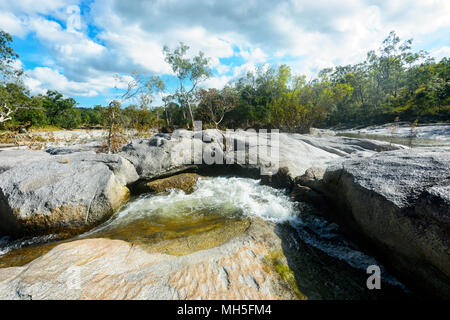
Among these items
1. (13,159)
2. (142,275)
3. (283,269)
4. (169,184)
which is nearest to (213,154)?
(169,184)

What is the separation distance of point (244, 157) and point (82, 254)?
682 cm

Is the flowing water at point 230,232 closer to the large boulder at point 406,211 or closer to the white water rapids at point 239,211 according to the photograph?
the white water rapids at point 239,211

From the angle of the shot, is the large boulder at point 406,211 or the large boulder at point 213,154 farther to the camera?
the large boulder at point 213,154

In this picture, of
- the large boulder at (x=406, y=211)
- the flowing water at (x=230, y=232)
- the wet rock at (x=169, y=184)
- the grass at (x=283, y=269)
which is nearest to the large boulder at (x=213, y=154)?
the wet rock at (x=169, y=184)

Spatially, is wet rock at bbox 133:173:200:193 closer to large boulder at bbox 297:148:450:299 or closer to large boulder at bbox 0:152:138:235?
large boulder at bbox 0:152:138:235

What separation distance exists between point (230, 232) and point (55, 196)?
4.53 meters

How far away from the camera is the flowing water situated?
294 centimetres

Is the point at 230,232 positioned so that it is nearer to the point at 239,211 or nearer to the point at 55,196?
the point at 239,211

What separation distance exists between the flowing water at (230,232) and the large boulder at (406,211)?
40cm

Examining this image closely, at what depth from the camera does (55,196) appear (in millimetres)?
4418

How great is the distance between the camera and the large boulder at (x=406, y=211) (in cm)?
223

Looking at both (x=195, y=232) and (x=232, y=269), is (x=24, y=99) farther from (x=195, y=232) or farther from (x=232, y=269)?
(x=232, y=269)
